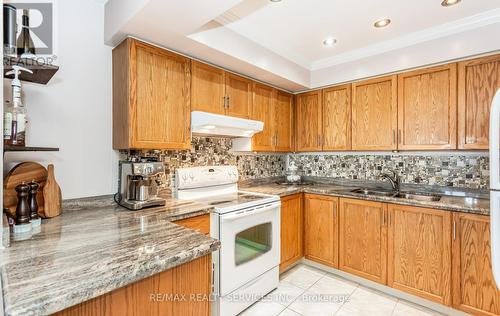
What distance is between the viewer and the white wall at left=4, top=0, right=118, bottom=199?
61.7 inches

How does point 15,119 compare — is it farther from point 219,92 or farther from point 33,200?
point 219,92

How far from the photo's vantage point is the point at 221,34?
78.4 inches

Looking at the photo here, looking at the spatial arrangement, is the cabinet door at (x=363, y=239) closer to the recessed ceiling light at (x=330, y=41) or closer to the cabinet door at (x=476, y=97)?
the cabinet door at (x=476, y=97)

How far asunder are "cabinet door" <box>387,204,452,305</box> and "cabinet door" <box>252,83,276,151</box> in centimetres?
138

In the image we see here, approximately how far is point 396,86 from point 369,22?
0.72 meters

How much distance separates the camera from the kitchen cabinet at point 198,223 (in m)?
1.61

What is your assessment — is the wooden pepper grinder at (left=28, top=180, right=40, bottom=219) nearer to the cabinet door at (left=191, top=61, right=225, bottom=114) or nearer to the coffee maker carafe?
the coffee maker carafe

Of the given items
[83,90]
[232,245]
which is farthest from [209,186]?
[83,90]

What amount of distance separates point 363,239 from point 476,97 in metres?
1.54

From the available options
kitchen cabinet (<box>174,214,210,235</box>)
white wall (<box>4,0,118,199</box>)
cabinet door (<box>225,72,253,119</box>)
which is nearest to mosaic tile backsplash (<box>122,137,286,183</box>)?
white wall (<box>4,0,118,199</box>)

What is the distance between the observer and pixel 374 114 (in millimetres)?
2549

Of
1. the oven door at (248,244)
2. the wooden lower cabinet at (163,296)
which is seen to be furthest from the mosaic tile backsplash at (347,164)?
the wooden lower cabinet at (163,296)

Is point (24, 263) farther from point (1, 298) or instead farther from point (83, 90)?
point (83, 90)

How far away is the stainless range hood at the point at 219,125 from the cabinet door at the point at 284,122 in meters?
0.63
